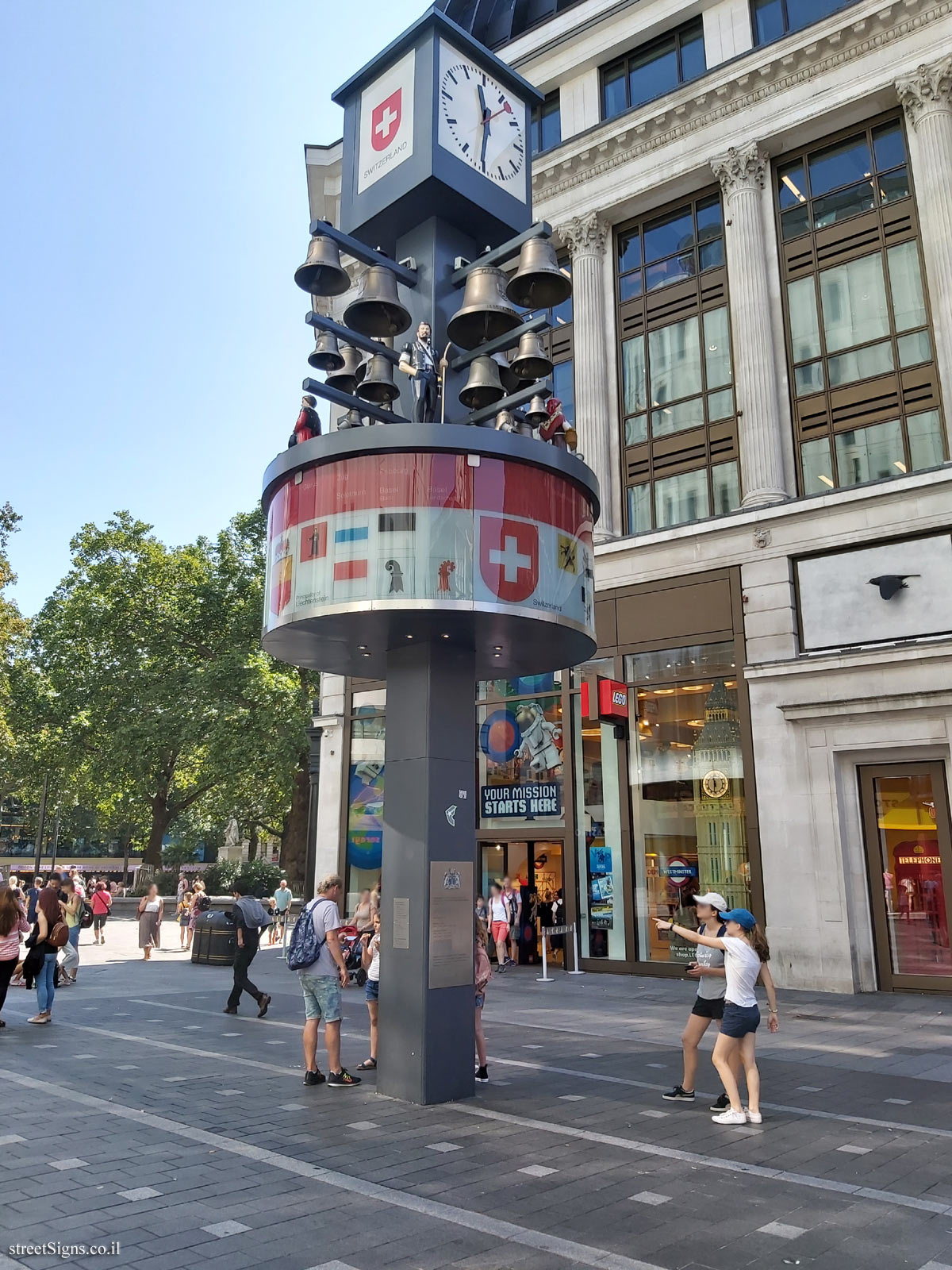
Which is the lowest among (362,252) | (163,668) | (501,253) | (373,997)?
(373,997)

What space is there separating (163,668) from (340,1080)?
32.0m

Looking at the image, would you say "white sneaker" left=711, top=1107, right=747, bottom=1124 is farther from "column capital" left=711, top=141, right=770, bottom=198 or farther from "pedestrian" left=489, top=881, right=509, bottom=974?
"column capital" left=711, top=141, right=770, bottom=198

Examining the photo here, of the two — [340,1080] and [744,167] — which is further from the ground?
[744,167]

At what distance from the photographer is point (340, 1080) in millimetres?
8797

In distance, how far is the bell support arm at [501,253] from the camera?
366 inches

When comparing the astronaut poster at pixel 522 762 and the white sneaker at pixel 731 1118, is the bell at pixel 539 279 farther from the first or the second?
the astronaut poster at pixel 522 762

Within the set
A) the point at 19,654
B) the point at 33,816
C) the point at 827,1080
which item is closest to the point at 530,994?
the point at 827,1080

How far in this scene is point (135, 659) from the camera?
3884cm

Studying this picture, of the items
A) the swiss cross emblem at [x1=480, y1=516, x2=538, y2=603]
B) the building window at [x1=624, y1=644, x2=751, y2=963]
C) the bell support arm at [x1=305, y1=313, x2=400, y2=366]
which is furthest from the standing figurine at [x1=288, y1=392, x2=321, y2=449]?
the building window at [x1=624, y1=644, x2=751, y2=963]

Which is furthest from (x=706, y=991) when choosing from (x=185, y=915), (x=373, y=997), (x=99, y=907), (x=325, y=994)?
(x=185, y=915)

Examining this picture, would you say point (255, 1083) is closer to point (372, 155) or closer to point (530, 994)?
point (530, 994)

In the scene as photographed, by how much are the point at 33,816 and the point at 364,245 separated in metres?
68.5

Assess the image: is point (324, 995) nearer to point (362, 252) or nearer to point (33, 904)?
point (362, 252)

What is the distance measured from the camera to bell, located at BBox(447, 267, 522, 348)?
9.09 meters
